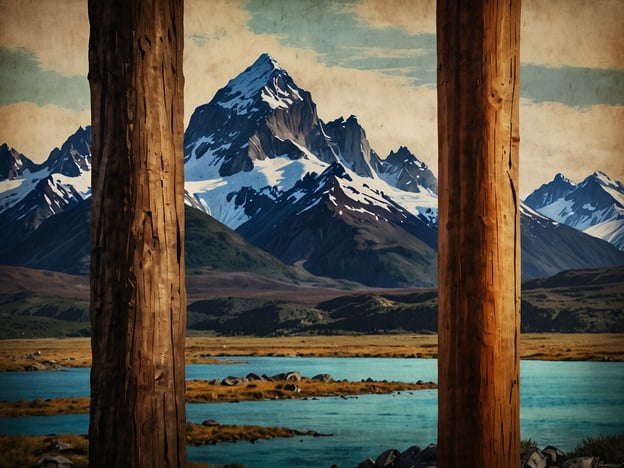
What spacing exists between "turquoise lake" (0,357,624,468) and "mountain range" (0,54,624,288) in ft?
4.46

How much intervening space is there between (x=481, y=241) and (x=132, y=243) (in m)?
1.08

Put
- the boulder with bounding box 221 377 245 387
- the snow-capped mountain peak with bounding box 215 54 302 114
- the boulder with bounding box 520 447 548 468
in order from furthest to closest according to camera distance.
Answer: the snow-capped mountain peak with bounding box 215 54 302 114
the boulder with bounding box 221 377 245 387
the boulder with bounding box 520 447 548 468

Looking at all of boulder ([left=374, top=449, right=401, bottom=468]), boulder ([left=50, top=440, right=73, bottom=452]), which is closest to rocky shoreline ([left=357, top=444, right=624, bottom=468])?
boulder ([left=374, top=449, right=401, bottom=468])

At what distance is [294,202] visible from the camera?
13.0 m

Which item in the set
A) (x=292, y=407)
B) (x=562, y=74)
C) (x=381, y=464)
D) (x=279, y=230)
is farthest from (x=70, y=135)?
(x=562, y=74)

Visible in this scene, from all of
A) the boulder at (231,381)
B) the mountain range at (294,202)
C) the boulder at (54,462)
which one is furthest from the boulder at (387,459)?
the boulder at (54,462)

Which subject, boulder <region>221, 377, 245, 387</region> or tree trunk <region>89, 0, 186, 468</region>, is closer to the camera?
tree trunk <region>89, 0, 186, 468</region>

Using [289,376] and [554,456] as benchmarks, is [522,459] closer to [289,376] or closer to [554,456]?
[554,456]

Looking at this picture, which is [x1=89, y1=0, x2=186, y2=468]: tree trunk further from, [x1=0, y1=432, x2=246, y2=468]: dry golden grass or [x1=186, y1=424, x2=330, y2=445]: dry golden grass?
[x1=186, y1=424, x2=330, y2=445]: dry golden grass

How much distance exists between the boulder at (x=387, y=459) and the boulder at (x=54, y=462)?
131 inches

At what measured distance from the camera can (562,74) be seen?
12.3 metres

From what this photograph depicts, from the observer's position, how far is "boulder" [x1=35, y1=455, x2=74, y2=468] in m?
9.90

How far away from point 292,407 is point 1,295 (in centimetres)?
378

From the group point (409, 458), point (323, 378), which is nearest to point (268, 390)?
point (323, 378)
